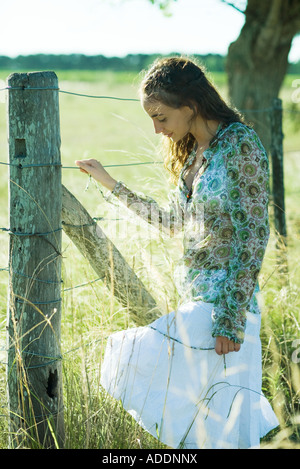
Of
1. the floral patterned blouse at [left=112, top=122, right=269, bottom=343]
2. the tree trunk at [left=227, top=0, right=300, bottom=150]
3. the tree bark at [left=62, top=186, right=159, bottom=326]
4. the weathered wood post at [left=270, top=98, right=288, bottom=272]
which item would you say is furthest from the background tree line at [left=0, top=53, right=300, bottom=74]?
the floral patterned blouse at [left=112, top=122, right=269, bottom=343]

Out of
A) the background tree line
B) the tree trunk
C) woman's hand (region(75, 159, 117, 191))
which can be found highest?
the background tree line

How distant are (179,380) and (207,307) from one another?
323 millimetres

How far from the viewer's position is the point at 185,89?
8.21 feet

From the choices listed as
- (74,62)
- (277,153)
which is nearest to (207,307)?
(277,153)

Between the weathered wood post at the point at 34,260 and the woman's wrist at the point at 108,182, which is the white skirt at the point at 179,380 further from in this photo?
the woman's wrist at the point at 108,182

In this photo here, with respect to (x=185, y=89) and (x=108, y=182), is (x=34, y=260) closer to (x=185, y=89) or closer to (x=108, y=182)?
(x=108, y=182)

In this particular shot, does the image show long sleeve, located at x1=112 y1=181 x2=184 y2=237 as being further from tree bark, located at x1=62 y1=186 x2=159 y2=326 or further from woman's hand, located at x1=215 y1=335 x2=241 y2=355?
woman's hand, located at x1=215 y1=335 x2=241 y2=355

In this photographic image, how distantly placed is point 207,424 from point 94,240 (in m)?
0.98

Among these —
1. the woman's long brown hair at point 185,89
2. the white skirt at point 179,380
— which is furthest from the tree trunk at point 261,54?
the white skirt at point 179,380

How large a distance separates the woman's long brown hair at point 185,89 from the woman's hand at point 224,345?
914 mm

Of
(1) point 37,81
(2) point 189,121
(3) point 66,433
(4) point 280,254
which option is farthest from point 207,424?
(4) point 280,254

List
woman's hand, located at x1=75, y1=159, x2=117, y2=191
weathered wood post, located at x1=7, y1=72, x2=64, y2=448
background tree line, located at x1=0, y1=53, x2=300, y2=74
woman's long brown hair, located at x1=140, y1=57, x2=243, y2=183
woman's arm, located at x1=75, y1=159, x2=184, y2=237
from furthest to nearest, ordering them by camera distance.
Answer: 1. background tree line, located at x1=0, y1=53, x2=300, y2=74
2. woman's arm, located at x1=75, y1=159, x2=184, y2=237
3. woman's hand, located at x1=75, y1=159, x2=117, y2=191
4. woman's long brown hair, located at x1=140, y1=57, x2=243, y2=183
5. weathered wood post, located at x1=7, y1=72, x2=64, y2=448

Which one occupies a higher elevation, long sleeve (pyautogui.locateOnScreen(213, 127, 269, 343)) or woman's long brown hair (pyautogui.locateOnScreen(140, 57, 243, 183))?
woman's long brown hair (pyautogui.locateOnScreen(140, 57, 243, 183))

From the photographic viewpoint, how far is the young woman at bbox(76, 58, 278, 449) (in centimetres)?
240
